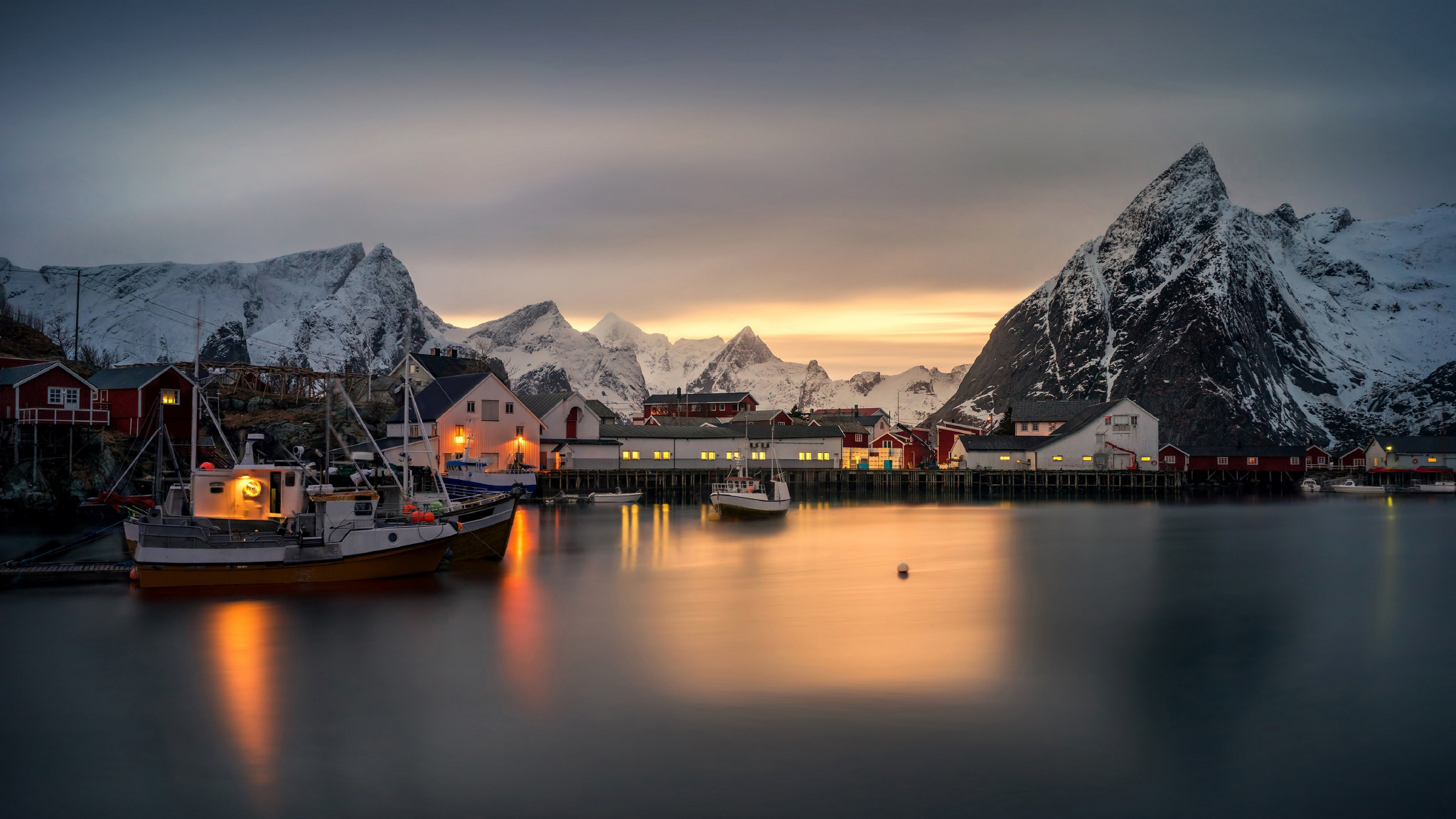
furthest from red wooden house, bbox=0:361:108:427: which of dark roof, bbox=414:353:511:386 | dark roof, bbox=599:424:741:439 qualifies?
dark roof, bbox=599:424:741:439

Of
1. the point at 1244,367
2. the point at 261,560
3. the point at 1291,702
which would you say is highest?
the point at 1244,367

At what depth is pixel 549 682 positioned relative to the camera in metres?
20.3

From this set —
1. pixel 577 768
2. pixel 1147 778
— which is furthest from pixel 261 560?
pixel 1147 778

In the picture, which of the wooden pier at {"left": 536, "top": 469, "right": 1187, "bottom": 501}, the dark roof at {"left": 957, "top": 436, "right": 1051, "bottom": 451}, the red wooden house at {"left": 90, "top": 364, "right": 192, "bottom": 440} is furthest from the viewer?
the dark roof at {"left": 957, "top": 436, "right": 1051, "bottom": 451}

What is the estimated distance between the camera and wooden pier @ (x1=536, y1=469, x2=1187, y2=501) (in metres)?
77.2

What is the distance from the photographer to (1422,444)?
99375 mm

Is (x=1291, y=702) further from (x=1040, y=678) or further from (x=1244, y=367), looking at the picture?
(x=1244, y=367)

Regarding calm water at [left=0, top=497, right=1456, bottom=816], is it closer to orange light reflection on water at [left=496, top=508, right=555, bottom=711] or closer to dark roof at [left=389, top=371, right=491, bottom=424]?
orange light reflection on water at [left=496, top=508, right=555, bottom=711]

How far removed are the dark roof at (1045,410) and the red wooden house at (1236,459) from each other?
9360 mm

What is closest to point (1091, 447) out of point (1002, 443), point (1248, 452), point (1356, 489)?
point (1002, 443)

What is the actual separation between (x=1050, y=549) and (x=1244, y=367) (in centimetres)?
13257

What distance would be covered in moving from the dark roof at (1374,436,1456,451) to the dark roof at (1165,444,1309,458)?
9.50 metres

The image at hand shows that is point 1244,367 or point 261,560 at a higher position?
point 1244,367

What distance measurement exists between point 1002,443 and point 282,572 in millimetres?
74091
